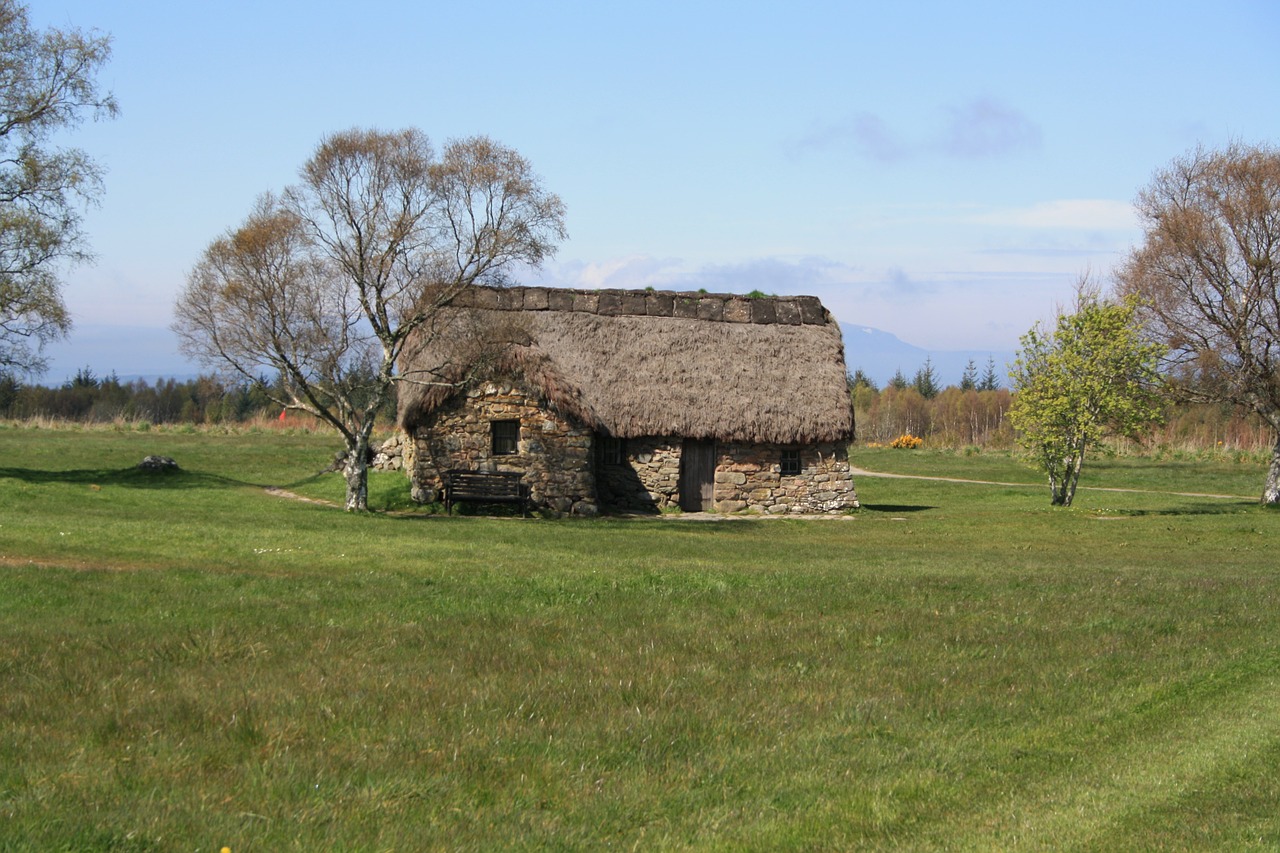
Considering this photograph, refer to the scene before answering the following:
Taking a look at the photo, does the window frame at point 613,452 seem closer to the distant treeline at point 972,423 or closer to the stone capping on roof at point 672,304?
the stone capping on roof at point 672,304

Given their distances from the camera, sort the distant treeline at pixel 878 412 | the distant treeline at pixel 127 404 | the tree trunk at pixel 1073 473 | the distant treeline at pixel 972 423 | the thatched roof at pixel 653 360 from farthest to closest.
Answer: the distant treeline at pixel 127 404 → the distant treeline at pixel 878 412 → the distant treeline at pixel 972 423 → the tree trunk at pixel 1073 473 → the thatched roof at pixel 653 360

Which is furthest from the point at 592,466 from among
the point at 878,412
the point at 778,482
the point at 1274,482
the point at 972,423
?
the point at 878,412

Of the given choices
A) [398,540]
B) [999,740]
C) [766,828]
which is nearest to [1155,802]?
[999,740]

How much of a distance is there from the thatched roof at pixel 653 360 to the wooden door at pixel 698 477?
876mm

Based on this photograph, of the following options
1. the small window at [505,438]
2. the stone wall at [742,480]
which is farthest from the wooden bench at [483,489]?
the stone wall at [742,480]

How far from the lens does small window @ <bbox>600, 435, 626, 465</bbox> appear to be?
109ft

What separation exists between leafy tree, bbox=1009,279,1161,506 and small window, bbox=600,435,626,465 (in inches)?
428

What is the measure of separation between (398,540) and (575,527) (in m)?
7.65

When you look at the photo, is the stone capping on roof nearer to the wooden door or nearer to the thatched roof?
the thatched roof

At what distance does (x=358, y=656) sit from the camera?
912cm

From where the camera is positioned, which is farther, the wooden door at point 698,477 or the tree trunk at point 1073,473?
the wooden door at point 698,477

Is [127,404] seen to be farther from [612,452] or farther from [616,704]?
[616,704]

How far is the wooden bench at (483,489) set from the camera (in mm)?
29719

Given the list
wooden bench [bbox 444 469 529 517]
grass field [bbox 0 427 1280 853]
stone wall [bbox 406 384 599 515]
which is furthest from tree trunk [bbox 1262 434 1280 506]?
wooden bench [bbox 444 469 529 517]
